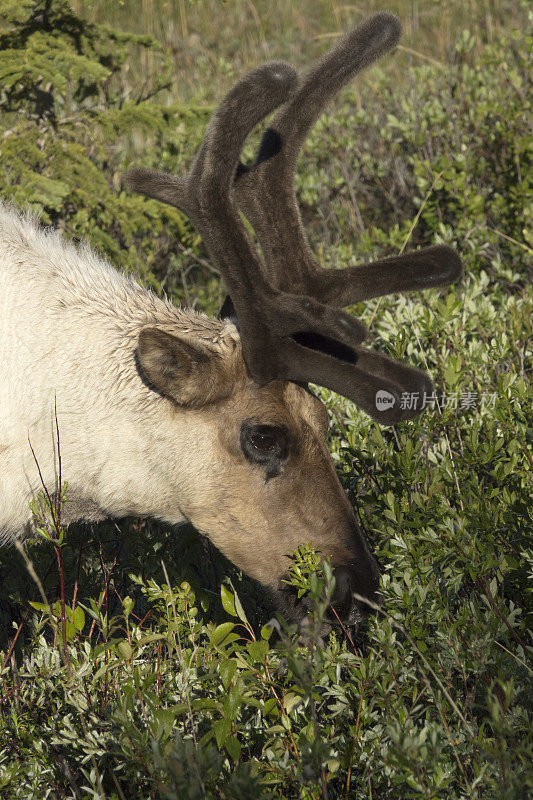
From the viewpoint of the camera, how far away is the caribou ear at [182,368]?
338 cm

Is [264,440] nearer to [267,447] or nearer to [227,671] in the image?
[267,447]

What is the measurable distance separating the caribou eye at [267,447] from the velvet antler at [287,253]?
9.6 inches

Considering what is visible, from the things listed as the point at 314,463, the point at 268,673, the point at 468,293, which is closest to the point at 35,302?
the point at 314,463

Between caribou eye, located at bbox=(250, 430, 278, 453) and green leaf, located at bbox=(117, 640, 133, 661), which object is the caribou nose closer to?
caribou eye, located at bbox=(250, 430, 278, 453)

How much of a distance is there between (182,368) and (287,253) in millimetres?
817

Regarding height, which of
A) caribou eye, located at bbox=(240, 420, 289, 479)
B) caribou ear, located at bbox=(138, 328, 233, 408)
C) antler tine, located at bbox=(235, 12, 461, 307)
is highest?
antler tine, located at bbox=(235, 12, 461, 307)

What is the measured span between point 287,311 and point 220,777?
1793 millimetres

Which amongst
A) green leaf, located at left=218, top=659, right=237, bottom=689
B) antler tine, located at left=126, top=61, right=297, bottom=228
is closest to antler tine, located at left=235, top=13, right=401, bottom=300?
antler tine, located at left=126, top=61, right=297, bottom=228

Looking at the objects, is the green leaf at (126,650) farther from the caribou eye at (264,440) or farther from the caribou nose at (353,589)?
the caribou eye at (264,440)

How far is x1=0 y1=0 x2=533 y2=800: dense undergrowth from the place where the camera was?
2748 mm

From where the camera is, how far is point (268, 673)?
122 inches

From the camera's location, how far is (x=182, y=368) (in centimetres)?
347

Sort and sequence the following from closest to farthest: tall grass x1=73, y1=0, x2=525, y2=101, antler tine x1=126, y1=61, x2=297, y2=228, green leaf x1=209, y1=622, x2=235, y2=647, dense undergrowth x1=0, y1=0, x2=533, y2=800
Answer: dense undergrowth x1=0, y1=0, x2=533, y2=800 → green leaf x1=209, y1=622, x2=235, y2=647 → antler tine x1=126, y1=61, x2=297, y2=228 → tall grass x1=73, y1=0, x2=525, y2=101

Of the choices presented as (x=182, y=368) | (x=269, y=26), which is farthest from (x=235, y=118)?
(x=269, y=26)
